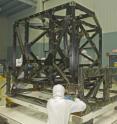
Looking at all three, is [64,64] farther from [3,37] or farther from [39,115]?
[3,37]

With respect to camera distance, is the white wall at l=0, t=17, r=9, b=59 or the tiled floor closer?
the tiled floor

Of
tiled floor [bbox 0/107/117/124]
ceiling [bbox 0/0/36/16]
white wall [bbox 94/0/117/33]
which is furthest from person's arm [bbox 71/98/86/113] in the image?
ceiling [bbox 0/0/36/16]

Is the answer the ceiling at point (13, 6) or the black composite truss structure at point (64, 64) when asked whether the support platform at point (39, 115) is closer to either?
the black composite truss structure at point (64, 64)

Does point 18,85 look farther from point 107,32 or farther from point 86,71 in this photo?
point 107,32

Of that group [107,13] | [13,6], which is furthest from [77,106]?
[13,6]

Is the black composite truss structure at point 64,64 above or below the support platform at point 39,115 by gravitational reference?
above

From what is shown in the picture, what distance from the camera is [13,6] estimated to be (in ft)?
24.6

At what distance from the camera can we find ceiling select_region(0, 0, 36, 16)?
277 inches

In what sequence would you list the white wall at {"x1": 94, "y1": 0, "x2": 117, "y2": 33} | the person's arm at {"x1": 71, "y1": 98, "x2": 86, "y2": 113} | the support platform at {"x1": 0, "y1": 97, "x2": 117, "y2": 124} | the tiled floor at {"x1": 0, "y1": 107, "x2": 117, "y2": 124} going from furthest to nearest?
the white wall at {"x1": 94, "y1": 0, "x2": 117, "y2": 33}
the tiled floor at {"x1": 0, "y1": 107, "x2": 117, "y2": 124}
the support platform at {"x1": 0, "y1": 97, "x2": 117, "y2": 124}
the person's arm at {"x1": 71, "y1": 98, "x2": 86, "y2": 113}

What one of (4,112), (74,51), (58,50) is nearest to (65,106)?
(74,51)

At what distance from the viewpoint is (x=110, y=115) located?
78.3 inches

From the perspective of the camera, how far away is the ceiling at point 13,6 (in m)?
7.04

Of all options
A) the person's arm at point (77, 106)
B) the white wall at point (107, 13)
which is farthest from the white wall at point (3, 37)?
the person's arm at point (77, 106)

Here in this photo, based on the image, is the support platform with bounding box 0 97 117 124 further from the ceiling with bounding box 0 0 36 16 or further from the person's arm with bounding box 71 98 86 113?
the ceiling with bounding box 0 0 36 16
